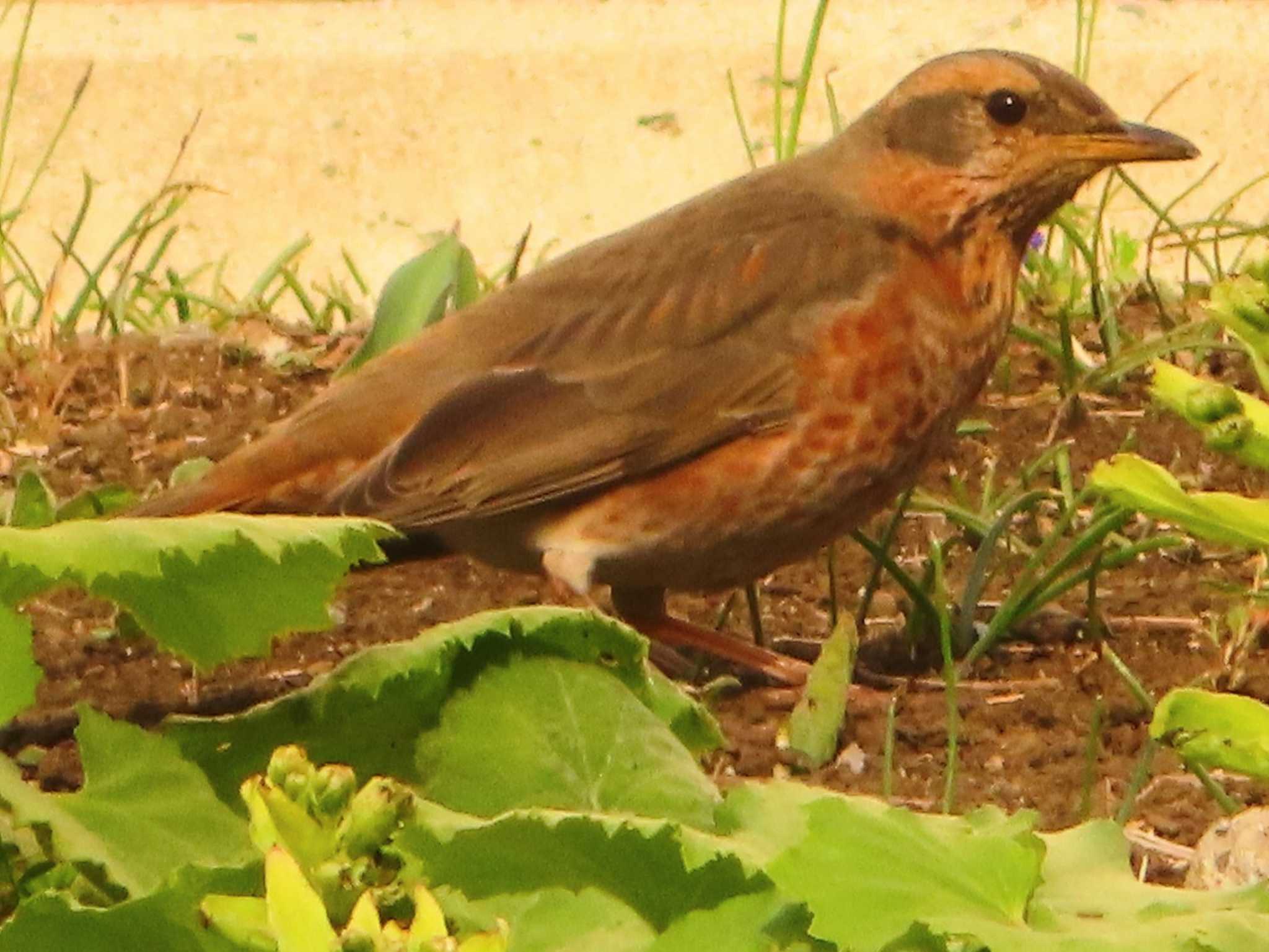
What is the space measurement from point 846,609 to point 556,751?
1.99 m

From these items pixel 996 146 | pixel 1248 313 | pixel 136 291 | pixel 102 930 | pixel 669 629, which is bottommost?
pixel 669 629

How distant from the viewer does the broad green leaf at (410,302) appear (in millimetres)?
5027

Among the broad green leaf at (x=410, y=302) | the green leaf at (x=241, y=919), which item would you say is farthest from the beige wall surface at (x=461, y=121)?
the green leaf at (x=241, y=919)

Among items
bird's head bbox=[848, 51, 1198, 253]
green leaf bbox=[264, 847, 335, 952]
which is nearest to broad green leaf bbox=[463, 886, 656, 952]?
green leaf bbox=[264, 847, 335, 952]

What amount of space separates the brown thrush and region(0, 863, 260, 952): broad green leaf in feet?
6.90

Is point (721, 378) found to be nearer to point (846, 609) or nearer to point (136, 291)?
point (846, 609)

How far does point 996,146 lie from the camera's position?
448 centimetres

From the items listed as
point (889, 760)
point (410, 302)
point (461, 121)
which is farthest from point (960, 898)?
point (461, 121)

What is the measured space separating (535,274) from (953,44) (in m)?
3.38

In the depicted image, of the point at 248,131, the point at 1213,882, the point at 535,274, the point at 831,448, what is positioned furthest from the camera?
the point at 248,131

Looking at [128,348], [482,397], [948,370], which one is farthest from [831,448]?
[128,348]

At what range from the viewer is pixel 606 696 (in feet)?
8.25

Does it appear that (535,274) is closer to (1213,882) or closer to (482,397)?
(482,397)

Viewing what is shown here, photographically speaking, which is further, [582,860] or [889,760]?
[889,760]
